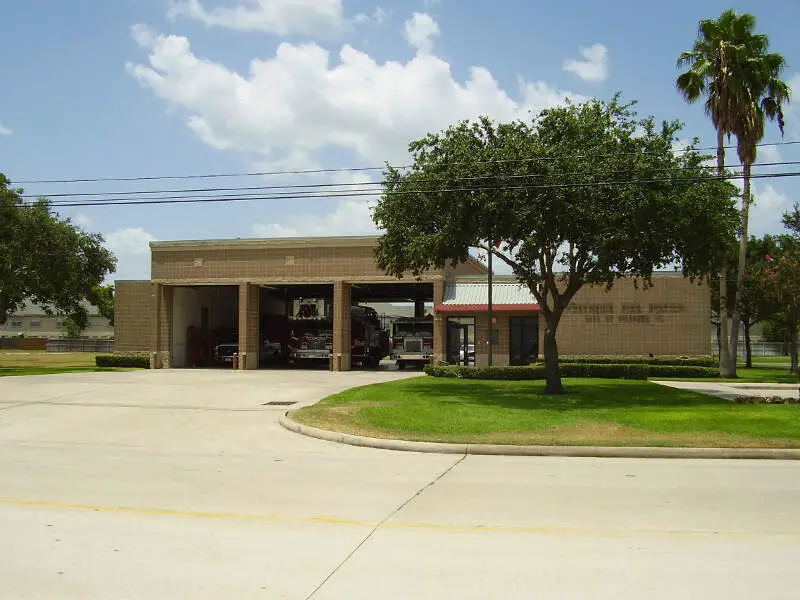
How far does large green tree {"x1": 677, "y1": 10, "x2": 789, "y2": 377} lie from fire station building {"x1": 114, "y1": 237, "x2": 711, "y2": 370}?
6789mm

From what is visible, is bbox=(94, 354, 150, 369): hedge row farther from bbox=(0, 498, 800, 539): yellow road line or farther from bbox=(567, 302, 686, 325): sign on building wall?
bbox=(0, 498, 800, 539): yellow road line

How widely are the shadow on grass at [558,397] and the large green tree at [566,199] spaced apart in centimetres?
157

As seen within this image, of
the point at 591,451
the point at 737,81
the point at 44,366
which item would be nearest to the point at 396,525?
the point at 591,451

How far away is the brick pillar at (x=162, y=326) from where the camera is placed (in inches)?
1580

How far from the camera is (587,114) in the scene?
20.5 meters

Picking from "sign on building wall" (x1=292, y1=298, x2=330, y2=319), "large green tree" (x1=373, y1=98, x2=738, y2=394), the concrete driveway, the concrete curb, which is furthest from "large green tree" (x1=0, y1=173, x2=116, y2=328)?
the concrete curb

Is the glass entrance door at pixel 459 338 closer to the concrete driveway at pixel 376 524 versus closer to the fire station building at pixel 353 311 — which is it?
the fire station building at pixel 353 311

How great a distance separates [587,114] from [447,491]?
45.9ft

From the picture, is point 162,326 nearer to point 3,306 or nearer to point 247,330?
point 247,330

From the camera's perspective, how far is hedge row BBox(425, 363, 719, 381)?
2857 cm

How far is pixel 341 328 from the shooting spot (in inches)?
1508

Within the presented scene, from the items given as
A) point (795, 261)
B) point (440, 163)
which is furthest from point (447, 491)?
point (795, 261)

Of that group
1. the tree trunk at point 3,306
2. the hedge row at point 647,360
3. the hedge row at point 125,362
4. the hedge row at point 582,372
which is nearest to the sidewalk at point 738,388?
the hedge row at point 582,372

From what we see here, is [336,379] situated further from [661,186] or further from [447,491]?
[447,491]
